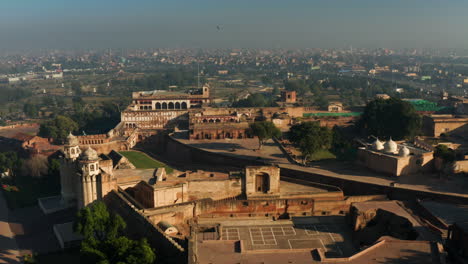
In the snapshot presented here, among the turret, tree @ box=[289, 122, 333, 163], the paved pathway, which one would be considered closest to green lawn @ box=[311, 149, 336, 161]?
tree @ box=[289, 122, 333, 163]

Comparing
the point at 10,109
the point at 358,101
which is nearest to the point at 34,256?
the point at 10,109

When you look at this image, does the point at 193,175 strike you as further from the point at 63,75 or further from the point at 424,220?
the point at 63,75

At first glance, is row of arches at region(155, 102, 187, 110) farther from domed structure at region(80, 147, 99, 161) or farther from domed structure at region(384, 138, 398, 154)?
domed structure at region(80, 147, 99, 161)

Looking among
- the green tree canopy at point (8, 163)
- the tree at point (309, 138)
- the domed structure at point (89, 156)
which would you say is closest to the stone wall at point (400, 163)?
the tree at point (309, 138)

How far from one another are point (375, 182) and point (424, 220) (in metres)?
4.82

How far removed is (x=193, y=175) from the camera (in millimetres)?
25734

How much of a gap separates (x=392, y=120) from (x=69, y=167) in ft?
81.8

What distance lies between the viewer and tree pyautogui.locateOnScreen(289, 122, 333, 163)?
29.9 metres

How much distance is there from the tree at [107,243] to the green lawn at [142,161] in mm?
11100

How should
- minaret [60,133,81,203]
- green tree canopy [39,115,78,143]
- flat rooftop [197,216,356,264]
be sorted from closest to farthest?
flat rooftop [197,216,356,264]
minaret [60,133,81,203]
green tree canopy [39,115,78,143]

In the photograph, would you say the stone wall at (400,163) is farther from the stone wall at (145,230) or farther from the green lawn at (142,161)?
the stone wall at (145,230)

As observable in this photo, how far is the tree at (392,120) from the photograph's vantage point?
35.7 meters

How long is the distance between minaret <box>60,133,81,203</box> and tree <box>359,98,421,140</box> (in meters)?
23.8

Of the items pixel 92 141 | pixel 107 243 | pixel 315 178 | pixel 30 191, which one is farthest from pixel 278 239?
pixel 92 141
